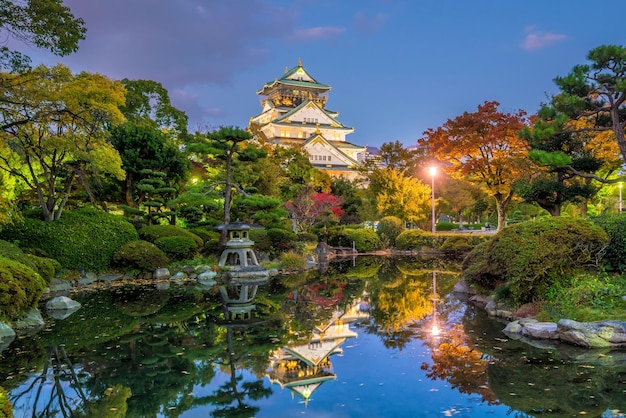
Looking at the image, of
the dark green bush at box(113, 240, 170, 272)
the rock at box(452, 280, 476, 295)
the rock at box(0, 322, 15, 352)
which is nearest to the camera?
the rock at box(0, 322, 15, 352)

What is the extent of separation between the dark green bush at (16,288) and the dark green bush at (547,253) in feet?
31.0

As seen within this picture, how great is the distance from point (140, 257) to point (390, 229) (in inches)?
708

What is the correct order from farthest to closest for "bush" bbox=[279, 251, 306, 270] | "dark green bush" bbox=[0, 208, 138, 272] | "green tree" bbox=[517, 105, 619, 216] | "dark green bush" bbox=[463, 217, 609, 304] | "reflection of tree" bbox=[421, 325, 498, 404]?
"bush" bbox=[279, 251, 306, 270] < "dark green bush" bbox=[0, 208, 138, 272] < "green tree" bbox=[517, 105, 619, 216] < "dark green bush" bbox=[463, 217, 609, 304] < "reflection of tree" bbox=[421, 325, 498, 404]

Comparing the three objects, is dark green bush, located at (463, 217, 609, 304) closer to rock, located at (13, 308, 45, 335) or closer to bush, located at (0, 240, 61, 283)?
rock, located at (13, 308, 45, 335)

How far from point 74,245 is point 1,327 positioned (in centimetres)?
747

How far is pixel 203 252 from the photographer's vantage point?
19.7 metres

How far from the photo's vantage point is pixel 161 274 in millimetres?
17312

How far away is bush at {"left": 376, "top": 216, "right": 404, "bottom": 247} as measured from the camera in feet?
101

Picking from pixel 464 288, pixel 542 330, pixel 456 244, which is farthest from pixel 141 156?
pixel 542 330

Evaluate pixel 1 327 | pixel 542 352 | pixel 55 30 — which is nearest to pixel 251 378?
pixel 542 352

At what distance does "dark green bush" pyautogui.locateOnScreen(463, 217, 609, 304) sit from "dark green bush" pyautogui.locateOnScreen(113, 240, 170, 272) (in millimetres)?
12069

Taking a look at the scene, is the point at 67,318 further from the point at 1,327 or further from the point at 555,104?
the point at 555,104

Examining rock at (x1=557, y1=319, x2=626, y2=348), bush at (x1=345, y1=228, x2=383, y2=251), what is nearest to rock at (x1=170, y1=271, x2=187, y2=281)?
rock at (x1=557, y1=319, x2=626, y2=348)

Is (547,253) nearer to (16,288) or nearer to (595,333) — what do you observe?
(595,333)
